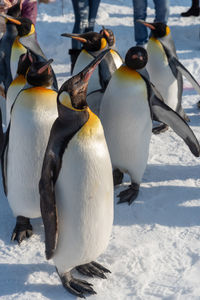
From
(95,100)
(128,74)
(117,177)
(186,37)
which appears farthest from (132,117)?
(186,37)

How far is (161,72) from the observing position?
3385 mm

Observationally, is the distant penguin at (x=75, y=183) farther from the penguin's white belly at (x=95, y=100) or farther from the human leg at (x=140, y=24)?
the human leg at (x=140, y=24)

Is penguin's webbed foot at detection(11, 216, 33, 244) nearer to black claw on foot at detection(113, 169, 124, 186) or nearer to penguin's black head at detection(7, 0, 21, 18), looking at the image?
black claw on foot at detection(113, 169, 124, 186)

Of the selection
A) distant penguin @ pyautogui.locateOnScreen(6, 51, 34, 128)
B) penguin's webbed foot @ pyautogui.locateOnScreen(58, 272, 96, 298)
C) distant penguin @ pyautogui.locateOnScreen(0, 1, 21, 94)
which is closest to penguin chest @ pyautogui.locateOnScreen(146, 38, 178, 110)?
distant penguin @ pyautogui.locateOnScreen(0, 1, 21, 94)

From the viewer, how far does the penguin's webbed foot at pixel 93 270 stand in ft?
6.69

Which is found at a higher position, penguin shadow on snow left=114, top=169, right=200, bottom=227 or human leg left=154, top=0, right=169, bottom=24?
human leg left=154, top=0, right=169, bottom=24

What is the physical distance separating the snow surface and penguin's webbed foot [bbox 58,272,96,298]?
33 millimetres

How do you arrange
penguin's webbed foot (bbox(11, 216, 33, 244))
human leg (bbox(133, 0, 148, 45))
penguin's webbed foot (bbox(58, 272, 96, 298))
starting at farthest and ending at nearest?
human leg (bbox(133, 0, 148, 45))
penguin's webbed foot (bbox(11, 216, 33, 244))
penguin's webbed foot (bbox(58, 272, 96, 298))

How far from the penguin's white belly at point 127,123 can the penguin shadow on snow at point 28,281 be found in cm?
80

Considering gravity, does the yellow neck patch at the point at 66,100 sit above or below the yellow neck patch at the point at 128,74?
above

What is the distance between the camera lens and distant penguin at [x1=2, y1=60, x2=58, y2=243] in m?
2.06

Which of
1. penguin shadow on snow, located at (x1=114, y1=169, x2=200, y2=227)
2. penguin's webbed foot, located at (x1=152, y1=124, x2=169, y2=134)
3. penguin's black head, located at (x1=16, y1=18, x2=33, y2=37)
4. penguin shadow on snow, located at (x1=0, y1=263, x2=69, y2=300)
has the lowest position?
penguin shadow on snow, located at (x1=114, y1=169, x2=200, y2=227)

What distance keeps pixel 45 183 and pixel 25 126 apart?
1.33 ft

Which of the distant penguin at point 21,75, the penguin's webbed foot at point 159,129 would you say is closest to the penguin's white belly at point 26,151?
the distant penguin at point 21,75
